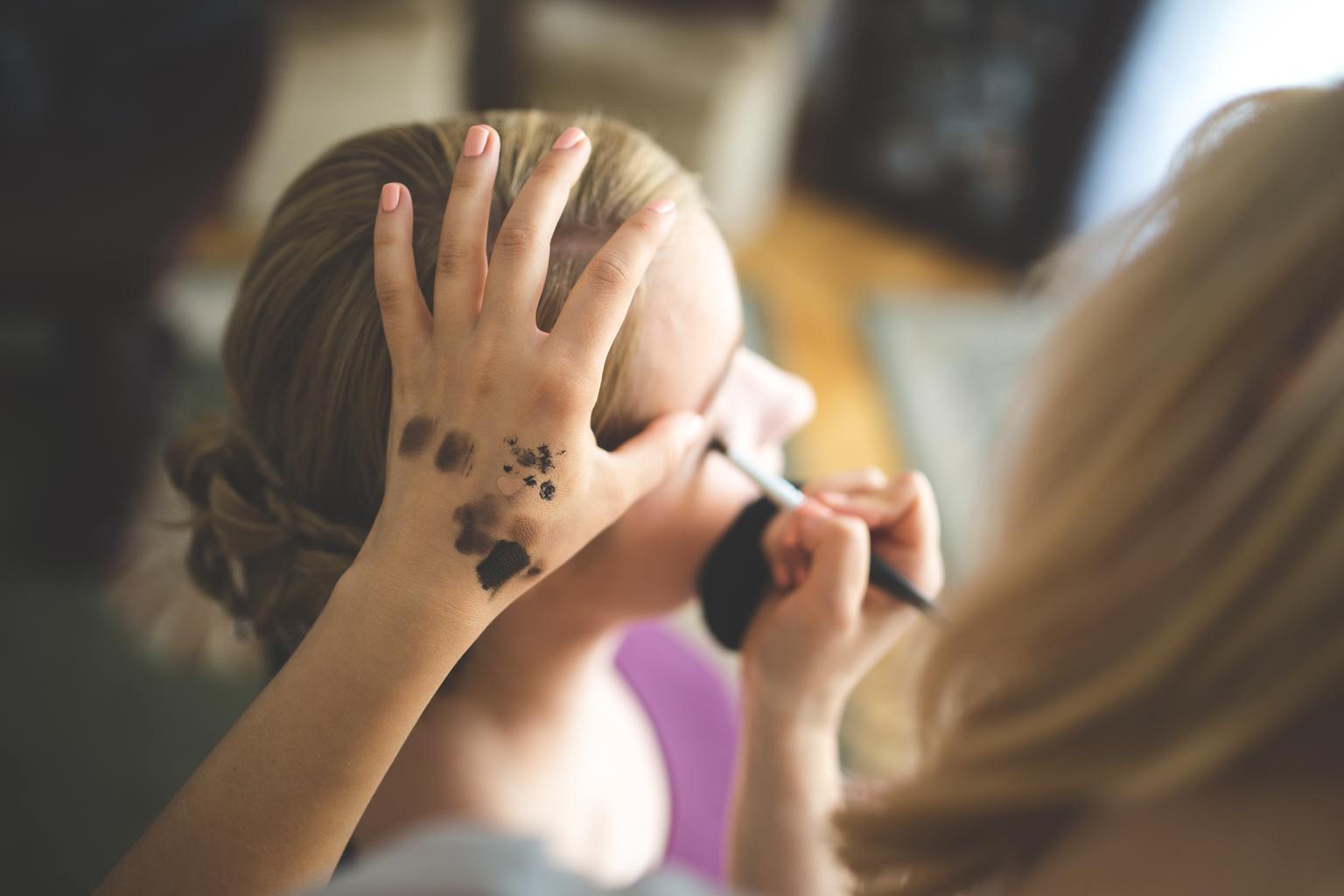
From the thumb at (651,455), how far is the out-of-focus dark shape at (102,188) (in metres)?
1.19

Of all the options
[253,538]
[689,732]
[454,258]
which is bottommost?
[689,732]

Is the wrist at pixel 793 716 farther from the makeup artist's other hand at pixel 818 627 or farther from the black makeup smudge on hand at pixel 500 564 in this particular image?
the black makeup smudge on hand at pixel 500 564

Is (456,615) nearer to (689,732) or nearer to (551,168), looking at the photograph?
(551,168)

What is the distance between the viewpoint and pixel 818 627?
0.74 meters

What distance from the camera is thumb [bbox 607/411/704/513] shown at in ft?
1.95

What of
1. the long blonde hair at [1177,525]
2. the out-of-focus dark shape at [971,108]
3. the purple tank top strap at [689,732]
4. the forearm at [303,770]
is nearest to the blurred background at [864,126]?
the out-of-focus dark shape at [971,108]

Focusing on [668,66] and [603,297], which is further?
[668,66]

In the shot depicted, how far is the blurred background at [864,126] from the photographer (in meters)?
2.22

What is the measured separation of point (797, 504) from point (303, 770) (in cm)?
38

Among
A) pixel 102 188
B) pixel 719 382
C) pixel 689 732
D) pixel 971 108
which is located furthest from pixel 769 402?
pixel 971 108

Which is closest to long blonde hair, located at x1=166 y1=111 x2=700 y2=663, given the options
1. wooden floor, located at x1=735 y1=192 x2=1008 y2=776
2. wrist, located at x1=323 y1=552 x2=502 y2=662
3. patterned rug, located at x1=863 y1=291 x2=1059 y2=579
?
wrist, located at x1=323 y1=552 x2=502 y2=662

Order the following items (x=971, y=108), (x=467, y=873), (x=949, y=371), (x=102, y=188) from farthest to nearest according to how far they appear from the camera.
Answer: (x=971, y=108) → (x=949, y=371) → (x=102, y=188) → (x=467, y=873)

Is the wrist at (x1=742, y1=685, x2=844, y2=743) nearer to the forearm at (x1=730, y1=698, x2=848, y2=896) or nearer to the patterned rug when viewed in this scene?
the forearm at (x1=730, y1=698, x2=848, y2=896)

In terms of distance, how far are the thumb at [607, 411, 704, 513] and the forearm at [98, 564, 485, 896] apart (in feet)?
0.47
